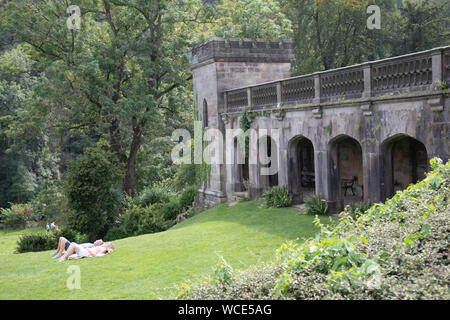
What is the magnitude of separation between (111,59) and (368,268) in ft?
80.6

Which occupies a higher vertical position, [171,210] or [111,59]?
[111,59]

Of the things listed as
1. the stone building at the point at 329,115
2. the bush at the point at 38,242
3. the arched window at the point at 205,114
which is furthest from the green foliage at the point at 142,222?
the arched window at the point at 205,114

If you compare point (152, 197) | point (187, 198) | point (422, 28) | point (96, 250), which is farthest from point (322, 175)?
point (422, 28)

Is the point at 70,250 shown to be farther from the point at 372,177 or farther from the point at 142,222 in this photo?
the point at 142,222

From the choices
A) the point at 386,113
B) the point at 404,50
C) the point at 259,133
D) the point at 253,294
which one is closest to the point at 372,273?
the point at 253,294

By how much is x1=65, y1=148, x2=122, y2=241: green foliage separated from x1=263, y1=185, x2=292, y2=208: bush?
27.3 ft

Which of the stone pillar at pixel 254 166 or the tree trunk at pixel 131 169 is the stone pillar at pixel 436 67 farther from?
the tree trunk at pixel 131 169

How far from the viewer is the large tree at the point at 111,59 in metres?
27.6

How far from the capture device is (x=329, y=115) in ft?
51.5

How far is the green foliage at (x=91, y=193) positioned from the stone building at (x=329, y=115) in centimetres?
487

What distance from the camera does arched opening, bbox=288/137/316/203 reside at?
18.5 metres

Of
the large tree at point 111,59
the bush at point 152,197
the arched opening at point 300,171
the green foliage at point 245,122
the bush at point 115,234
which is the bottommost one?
the bush at point 115,234
